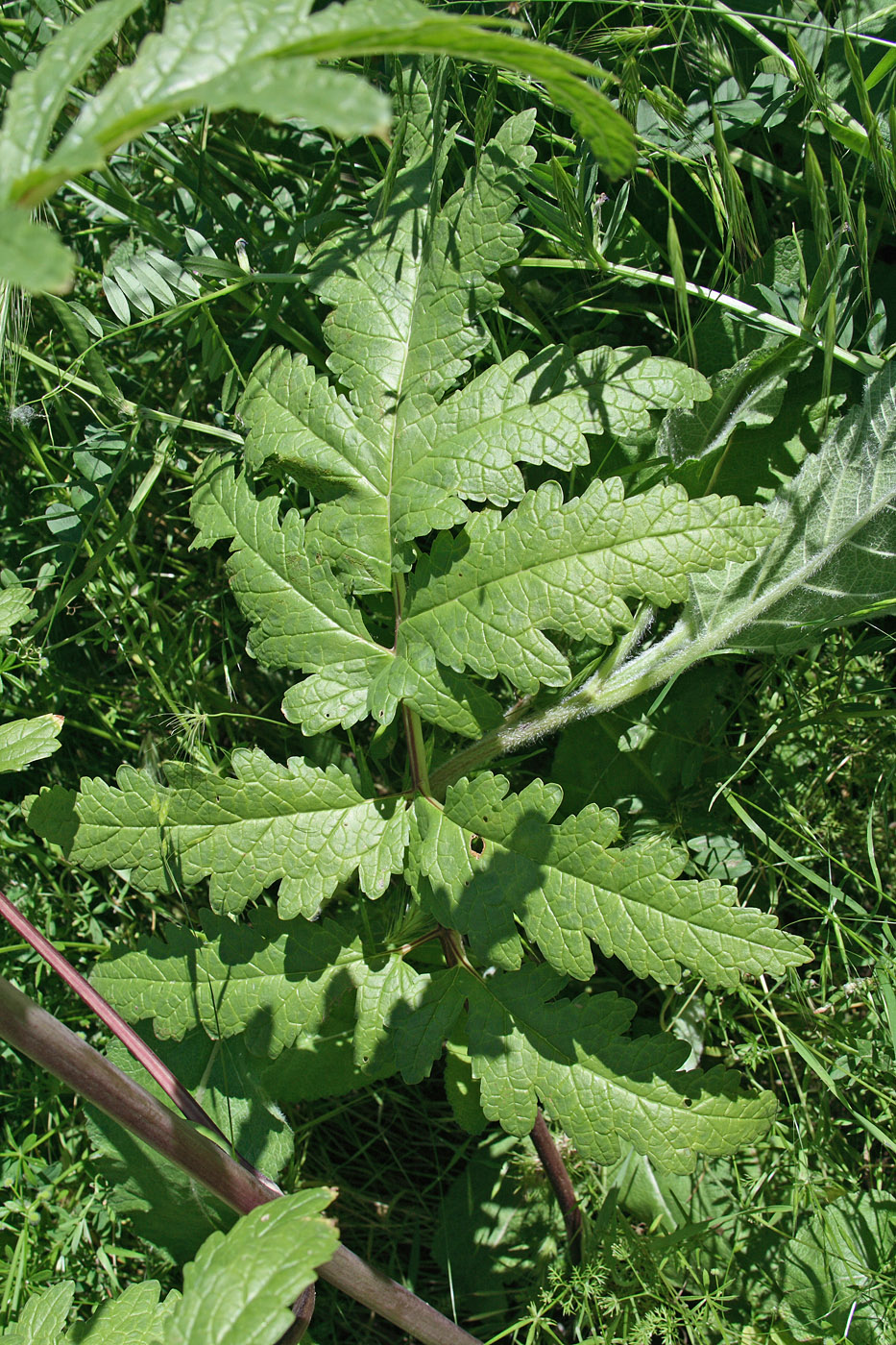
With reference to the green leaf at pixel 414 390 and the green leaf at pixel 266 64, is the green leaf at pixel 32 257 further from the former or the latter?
the green leaf at pixel 414 390

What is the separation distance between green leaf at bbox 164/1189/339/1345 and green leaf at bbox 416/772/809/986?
1.94ft

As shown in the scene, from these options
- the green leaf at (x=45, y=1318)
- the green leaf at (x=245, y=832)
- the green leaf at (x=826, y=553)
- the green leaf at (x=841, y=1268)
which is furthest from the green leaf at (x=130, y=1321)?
the green leaf at (x=826, y=553)

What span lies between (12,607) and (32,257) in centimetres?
154

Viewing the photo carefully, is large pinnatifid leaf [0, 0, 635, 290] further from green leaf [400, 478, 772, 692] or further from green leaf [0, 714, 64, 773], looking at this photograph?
green leaf [0, 714, 64, 773]

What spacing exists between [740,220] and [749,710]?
1291 millimetres

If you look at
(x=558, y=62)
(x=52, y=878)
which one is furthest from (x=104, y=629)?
(x=558, y=62)

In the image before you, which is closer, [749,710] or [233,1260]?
[233,1260]

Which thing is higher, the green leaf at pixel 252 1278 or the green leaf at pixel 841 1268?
the green leaf at pixel 252 1278

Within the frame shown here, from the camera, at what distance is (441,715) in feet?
6.83

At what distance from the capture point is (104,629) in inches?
113

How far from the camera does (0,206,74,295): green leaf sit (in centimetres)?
81

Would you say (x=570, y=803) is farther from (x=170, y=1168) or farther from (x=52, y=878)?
(x=52, y=878)

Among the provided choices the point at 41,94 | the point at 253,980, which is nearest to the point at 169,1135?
the point at 253,980

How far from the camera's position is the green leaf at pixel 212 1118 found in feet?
7.81
